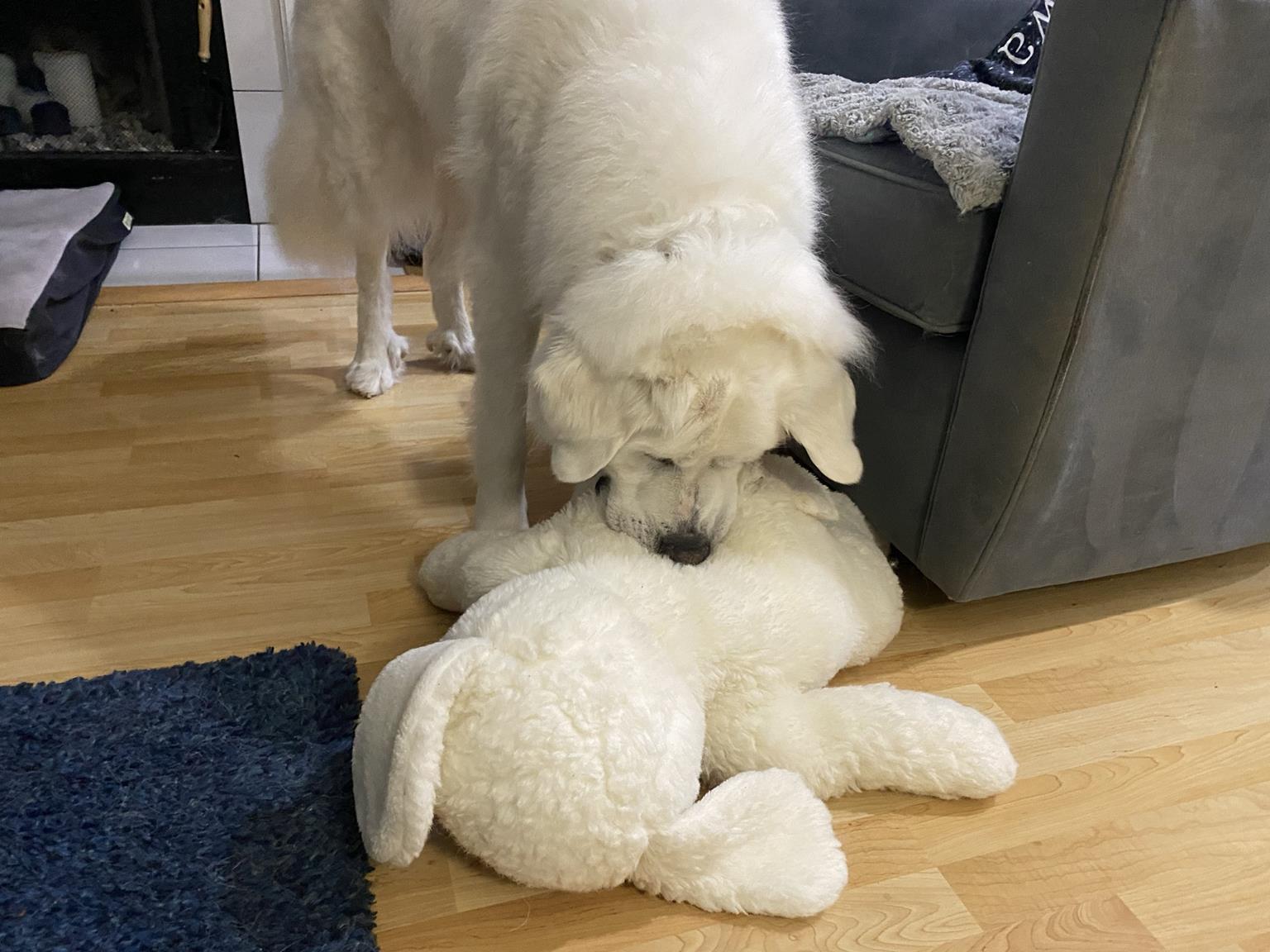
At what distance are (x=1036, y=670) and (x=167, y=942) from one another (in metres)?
1.14

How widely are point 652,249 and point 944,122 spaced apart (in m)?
0.55

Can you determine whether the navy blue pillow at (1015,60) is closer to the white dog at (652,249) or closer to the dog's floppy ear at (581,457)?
the white dog at (652,249)

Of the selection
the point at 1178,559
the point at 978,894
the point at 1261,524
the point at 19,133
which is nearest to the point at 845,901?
the point at 978,894

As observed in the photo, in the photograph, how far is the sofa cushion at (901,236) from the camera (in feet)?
4.00

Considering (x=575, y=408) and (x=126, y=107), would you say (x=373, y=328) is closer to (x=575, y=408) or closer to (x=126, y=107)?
(x=575, y=408)

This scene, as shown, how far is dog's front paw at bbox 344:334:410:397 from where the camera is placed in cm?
206

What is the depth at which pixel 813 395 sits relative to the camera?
1.10m

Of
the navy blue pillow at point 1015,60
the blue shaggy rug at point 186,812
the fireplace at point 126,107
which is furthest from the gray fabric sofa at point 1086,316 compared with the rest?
the fireplace at point 126,107

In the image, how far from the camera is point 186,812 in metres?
1.02

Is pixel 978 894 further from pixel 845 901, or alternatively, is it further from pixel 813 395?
pixel 813 395

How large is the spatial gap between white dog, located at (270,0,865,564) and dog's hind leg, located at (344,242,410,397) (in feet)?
2.36

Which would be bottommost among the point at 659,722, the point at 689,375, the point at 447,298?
the point at 447,298

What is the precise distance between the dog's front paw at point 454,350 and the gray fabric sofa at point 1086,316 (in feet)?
3.42

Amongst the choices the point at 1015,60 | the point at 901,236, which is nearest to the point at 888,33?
the point at 1015,60
